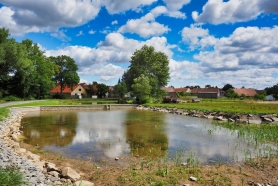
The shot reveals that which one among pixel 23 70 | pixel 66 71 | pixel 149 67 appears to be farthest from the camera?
pixel 66 71

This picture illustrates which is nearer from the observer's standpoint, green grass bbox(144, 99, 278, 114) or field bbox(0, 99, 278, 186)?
field bbox(0, 99, 278, 186)

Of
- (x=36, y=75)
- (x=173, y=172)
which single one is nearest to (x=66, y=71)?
(x=36, y=75)

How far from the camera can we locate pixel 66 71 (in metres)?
81.2

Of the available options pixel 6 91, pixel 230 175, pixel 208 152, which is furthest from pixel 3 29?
pixel 230 175

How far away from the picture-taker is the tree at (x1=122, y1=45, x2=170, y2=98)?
6135 cm

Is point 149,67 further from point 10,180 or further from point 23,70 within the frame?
point 10,180

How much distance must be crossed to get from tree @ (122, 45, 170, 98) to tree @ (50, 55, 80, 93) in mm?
25109

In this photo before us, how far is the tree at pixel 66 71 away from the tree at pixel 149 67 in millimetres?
25109

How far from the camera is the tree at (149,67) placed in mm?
61350

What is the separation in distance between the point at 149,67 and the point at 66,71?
3493 cm

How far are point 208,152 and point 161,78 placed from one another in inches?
2016

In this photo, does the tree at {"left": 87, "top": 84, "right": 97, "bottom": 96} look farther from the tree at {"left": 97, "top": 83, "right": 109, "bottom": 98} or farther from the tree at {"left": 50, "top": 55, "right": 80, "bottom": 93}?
→ the tree at {"left": 50, "top": 55, "right": 80, "bottom": 93}

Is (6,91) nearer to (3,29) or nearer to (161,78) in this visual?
(3,29)

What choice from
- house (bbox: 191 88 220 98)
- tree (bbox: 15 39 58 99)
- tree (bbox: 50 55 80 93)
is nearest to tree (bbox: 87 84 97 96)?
tree (bbox: 50 55 80 93)
